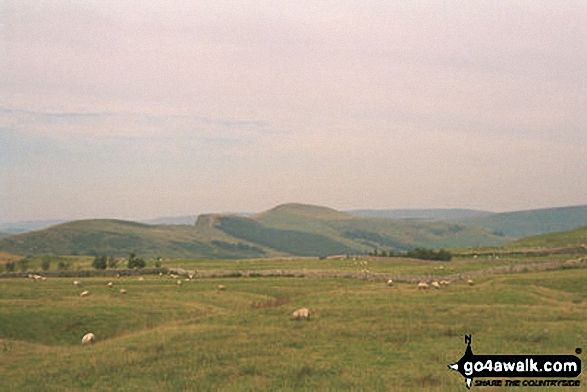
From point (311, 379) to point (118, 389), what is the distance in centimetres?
854

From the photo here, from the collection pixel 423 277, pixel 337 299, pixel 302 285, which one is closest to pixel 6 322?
pixel 337 299

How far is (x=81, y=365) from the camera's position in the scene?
26.8 metres

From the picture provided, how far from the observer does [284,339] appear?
29.9 metres

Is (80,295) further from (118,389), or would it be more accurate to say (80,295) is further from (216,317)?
(118,389)

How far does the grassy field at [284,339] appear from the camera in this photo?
75.6 ft

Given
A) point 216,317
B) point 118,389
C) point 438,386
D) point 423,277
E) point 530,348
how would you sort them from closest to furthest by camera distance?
1. point 438,386
2. point 118,389
3. point 530,348
4. point 216,317
5. point 423,277

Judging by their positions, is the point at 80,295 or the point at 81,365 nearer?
the point at 81,365

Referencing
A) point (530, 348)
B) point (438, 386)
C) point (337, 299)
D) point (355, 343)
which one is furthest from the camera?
point (337, 299)

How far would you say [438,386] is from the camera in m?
20.7

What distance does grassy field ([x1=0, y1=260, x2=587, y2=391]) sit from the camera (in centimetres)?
2305

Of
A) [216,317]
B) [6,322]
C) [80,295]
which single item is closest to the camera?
[216,317]

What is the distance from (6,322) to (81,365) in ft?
63.6

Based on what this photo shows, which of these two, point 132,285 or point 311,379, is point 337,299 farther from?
point 132,285

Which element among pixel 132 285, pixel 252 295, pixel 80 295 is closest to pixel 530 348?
pixel 252 295
